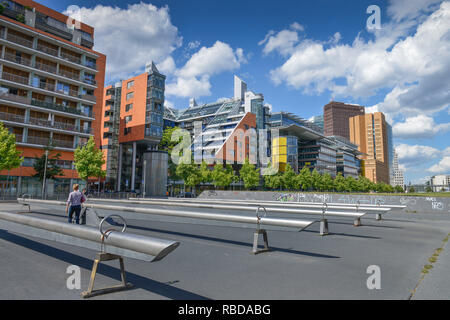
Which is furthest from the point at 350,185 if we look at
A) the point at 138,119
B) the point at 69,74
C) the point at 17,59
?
the point at 17,59

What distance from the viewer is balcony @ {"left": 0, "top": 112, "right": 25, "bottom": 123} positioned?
34875 millimetres

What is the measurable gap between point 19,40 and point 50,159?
1617cm

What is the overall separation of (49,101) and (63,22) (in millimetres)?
14418

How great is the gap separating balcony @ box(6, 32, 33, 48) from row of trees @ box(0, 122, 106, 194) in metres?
11.7

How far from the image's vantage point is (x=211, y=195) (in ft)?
120

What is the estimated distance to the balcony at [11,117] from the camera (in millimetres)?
34875

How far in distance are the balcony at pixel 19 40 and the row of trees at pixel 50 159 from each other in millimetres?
11693

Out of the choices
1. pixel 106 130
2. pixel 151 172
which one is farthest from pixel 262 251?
pixel 106 130

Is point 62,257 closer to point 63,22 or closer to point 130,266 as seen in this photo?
point 130,266

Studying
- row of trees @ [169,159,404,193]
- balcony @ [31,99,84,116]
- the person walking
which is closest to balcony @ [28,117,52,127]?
balcony @ [31,99,84,116]

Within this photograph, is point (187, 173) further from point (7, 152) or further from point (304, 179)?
point (304, 179)

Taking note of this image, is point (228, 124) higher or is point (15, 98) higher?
point (228, 124)

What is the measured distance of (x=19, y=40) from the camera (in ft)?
121

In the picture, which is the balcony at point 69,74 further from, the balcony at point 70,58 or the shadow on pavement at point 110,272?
the shadow on pavement at point 110,272
